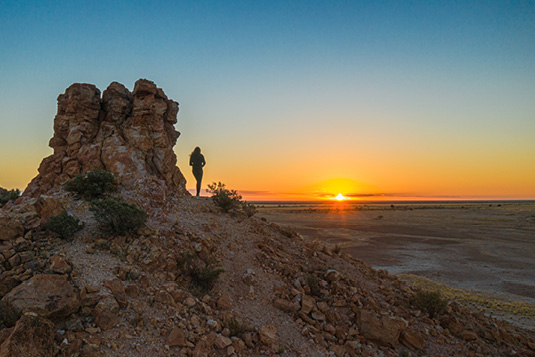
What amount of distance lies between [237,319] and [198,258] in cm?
228

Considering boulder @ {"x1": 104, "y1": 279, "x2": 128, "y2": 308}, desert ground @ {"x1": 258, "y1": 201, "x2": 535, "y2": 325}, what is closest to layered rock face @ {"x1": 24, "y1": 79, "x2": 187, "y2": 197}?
boulder @ {"x1": 104, "y1": 279, "x2": 128, "y2": 308}

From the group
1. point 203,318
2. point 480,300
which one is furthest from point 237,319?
point 480,300

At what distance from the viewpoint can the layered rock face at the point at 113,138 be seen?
1153 centimetres

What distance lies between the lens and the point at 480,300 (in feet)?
43.6

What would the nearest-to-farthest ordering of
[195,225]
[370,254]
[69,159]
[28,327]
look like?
[28,327], [195,225], [69,159], [370,254]

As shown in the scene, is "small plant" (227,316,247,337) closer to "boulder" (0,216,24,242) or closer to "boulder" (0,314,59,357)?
"boulder" (0,314,59,357)

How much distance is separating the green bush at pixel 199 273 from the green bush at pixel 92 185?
4.18m

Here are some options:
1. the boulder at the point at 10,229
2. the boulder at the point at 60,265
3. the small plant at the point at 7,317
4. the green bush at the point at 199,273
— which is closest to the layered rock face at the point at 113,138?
the boulder at the point at 10,229

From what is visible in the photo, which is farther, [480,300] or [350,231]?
[350,231]

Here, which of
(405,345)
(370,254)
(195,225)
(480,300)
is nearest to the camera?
(405,345)

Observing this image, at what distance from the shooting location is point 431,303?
355 inches

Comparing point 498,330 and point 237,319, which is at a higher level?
point 237,319

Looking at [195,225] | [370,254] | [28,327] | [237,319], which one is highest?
[195,225]

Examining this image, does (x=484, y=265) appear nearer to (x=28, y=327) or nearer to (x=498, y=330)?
(x=498, y=330)
